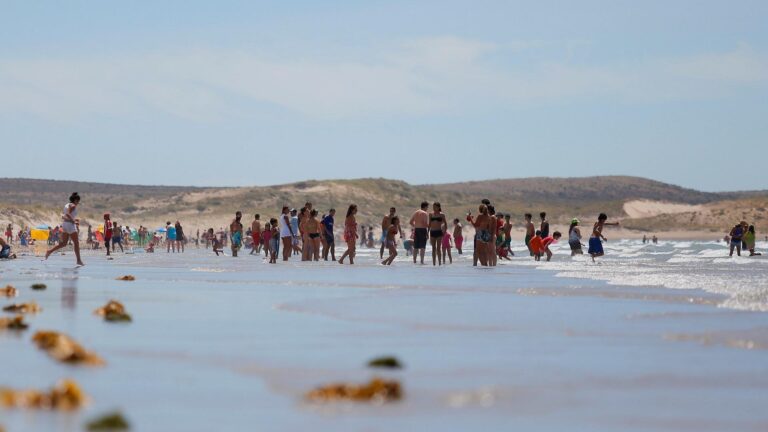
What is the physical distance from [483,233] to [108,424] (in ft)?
79.5

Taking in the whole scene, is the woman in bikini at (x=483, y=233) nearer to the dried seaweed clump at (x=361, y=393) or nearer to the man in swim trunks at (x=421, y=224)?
the man in swim trunks at (x=421, y=224)

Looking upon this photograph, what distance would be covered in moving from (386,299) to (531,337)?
5.44 m

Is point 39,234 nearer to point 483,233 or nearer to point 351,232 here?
point 351,232

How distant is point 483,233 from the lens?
1156 inches

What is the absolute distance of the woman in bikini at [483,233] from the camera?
28.9 meters

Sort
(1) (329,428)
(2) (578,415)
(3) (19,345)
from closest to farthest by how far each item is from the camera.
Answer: (1) (329,428) → (2) (578,415) → (3) (19,345)

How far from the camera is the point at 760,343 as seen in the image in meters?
9.59

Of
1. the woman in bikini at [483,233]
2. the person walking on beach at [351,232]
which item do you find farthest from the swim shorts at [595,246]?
the person walking on beach at [351,232]

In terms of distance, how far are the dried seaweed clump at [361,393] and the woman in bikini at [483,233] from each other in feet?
72.2

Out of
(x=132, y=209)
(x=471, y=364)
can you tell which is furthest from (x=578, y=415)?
(x=132, y=209)

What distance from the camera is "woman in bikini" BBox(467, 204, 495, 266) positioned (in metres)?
28.9

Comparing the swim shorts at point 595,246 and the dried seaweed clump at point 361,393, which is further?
the swim shorts at point 595,246

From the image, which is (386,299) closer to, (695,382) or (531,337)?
(531,337)

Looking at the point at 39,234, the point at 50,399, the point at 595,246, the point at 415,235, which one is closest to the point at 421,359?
the point at 50,399
